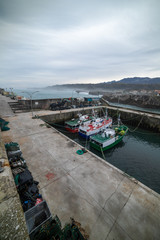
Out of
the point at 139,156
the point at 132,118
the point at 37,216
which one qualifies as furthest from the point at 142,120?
the point at 37,216

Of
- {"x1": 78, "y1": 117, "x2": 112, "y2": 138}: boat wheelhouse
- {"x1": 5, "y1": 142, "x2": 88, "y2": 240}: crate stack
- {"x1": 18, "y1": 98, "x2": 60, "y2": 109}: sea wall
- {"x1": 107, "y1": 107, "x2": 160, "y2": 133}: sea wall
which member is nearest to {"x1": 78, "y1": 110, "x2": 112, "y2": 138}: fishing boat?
{"x1": 78, "y1": 117, "x2": 112, "y2": 138}: boat wheelhouse

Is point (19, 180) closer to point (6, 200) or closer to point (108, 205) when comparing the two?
point (6, 200)

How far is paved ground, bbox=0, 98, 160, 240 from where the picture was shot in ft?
15.2

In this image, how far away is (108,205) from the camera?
5520mm

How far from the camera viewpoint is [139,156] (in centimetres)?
1453

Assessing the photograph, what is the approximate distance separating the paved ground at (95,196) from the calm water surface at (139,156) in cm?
530

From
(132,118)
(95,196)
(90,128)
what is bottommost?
(132,118)

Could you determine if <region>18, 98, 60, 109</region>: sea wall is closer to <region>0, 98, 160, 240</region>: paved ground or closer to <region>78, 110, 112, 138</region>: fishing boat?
<region>78, 110, 112, 138</region>: fishing boat

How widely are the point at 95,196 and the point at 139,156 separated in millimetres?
11808

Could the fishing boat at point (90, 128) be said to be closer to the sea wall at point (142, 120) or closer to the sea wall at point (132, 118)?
the sea wall at point (132, 118)

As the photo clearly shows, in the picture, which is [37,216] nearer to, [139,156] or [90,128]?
[90,128]

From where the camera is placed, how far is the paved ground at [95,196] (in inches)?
A: 183

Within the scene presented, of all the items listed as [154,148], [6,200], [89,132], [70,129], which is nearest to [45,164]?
[6,200]

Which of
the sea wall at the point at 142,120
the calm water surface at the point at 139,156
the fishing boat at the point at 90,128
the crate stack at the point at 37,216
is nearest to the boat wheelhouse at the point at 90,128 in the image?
the fishing boat at the point at 90,128
